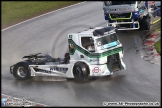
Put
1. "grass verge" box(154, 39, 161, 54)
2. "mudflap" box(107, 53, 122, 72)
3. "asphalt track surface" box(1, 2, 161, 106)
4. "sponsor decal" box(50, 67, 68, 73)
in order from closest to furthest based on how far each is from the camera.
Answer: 1. "asphalt track surface" box(1, 2, 161, 106)
2. "mudflap" box(107, 53, 122, 72)
3. "sponsor decal" box(50, 67, 68, 73)
4. "grass verge" box(154, 39, 161, 54)

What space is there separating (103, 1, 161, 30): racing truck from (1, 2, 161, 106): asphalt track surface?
57cm

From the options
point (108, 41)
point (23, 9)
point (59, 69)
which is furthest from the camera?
point (23, 9)

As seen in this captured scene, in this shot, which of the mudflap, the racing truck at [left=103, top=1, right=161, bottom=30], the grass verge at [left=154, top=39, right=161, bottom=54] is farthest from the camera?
the racing truck at [left=103, top=1, right=161, bottom=30]

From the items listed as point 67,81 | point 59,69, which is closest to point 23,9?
point 59,69

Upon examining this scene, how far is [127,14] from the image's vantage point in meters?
29.1

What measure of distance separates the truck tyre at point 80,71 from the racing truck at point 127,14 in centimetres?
1048

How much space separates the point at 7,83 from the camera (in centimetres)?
2016

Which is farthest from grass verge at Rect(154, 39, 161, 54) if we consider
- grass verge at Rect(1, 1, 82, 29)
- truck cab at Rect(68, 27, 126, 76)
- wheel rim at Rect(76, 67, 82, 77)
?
grass verge at Rect(1, 1, 82, 29)

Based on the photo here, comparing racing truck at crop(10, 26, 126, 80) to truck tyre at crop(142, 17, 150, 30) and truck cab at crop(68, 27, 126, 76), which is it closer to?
truck cab at crop(68, 27, 126, 76)

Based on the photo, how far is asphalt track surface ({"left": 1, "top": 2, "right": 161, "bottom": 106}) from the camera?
17344mm

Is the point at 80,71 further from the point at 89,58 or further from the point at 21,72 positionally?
the point at 21,72

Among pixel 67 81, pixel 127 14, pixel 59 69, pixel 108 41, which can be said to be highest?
pixel 127 14

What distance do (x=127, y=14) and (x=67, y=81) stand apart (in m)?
10.8

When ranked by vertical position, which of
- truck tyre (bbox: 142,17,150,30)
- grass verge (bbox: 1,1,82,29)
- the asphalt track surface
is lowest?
the asphalt track surface
